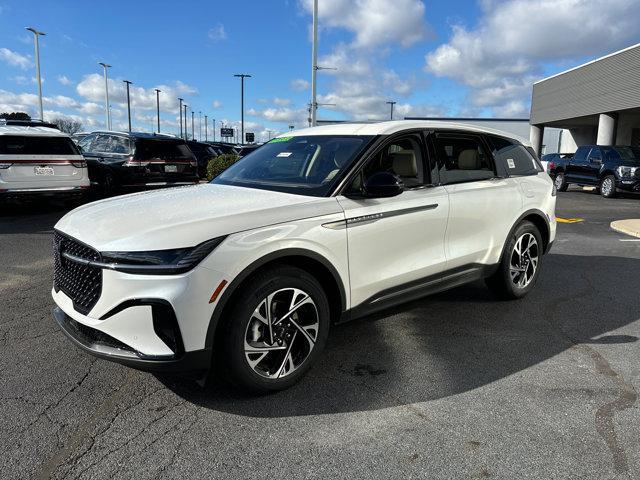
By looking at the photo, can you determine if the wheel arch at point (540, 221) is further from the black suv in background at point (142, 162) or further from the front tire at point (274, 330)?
the black suv in background at point (142, 162)

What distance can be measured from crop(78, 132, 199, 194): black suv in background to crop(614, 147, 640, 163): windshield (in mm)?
14073

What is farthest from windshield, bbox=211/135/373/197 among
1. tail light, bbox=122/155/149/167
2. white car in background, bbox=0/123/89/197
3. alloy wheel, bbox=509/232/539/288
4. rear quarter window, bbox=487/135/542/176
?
tail light, bbox=122/155/149/167

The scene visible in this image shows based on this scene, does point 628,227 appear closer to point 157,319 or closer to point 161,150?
point 157,319

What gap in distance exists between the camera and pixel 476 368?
365 cm

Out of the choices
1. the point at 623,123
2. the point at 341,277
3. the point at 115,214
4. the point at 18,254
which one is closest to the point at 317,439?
the point at 341,277

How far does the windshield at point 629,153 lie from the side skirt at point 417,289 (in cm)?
1515

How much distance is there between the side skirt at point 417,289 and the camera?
3699mm

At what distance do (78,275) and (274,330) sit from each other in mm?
1223

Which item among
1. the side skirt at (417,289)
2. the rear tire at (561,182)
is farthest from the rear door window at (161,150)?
the rear tire at (561,182)

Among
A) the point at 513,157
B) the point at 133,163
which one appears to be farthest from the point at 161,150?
the point at 513,157

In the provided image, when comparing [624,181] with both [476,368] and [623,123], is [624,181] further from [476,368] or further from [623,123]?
[476,368]

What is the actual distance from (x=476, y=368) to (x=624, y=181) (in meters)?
15.8

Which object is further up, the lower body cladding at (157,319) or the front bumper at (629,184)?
the front bumper at (629,184)

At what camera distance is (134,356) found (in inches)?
111
